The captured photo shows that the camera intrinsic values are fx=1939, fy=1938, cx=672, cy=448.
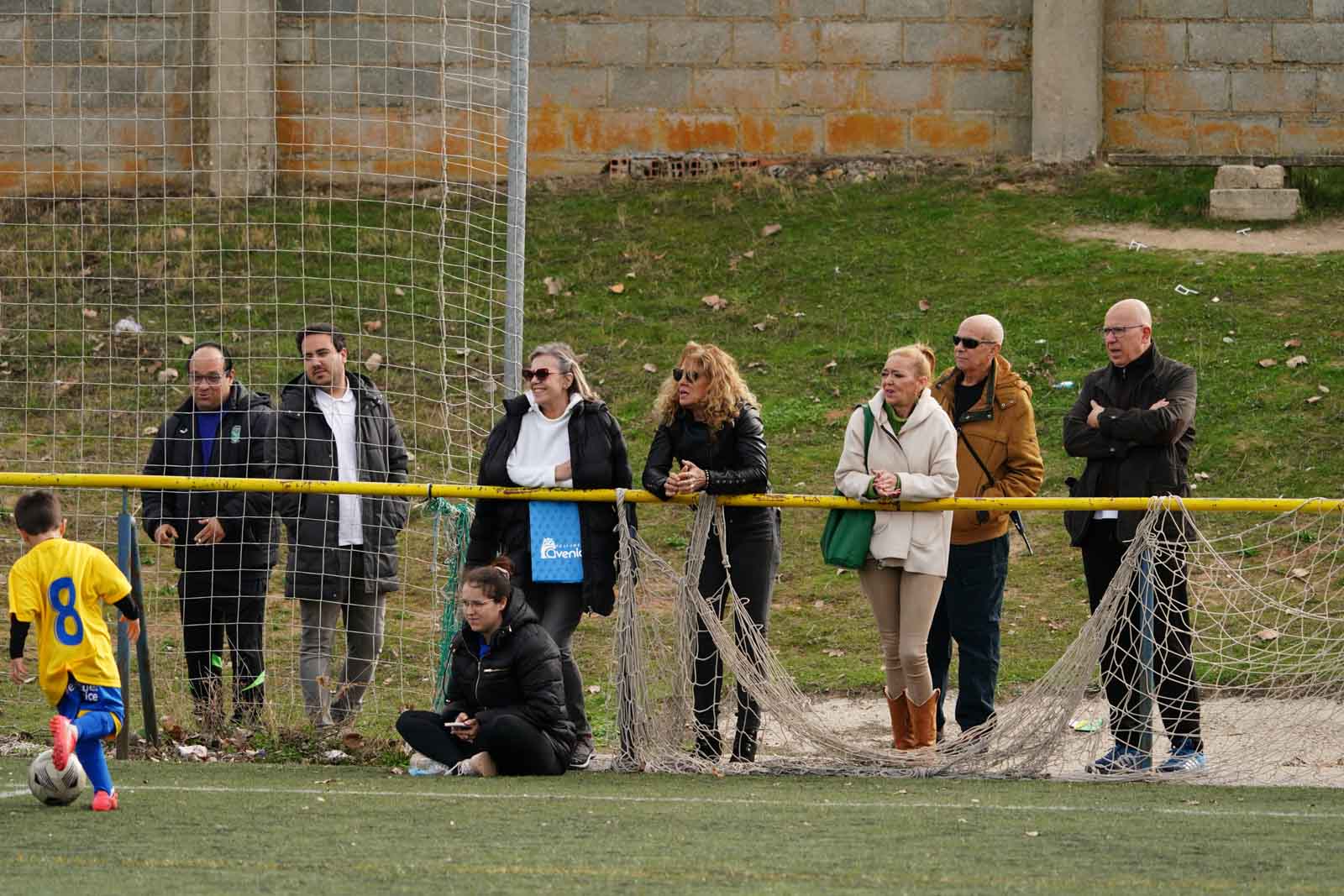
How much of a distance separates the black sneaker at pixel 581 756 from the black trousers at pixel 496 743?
0.59 ft

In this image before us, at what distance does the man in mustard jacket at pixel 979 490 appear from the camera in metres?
8.19

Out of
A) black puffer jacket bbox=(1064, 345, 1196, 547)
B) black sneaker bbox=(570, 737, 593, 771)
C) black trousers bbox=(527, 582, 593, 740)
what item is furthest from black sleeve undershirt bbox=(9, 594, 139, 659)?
black puffer jacket bbox=(1064, 345, 1196, 547)

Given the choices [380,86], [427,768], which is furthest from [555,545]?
[380,86]

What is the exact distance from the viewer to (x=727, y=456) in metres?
8.23

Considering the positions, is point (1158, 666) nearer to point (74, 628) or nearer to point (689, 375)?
point (689, 375)

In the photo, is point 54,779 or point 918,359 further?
point 918,359

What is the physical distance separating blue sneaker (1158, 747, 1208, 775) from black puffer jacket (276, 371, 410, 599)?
3.52 metres

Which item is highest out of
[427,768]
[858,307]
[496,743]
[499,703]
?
[858,307]

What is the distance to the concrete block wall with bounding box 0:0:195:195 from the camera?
14.8m

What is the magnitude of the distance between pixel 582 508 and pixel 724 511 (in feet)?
1.99

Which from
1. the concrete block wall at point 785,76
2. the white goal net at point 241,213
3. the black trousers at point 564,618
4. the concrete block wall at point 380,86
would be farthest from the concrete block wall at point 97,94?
the black trousers at point 564,618

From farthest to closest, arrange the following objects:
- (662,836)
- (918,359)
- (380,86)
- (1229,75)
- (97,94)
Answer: (1229,75) → (97,94) → (380,86) → (918,359) → (662,836)

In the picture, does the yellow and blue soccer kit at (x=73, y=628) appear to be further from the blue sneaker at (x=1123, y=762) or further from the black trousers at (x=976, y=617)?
the blue sneaker at (x=1123, y=762)

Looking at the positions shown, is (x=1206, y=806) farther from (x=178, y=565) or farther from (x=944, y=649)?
(x=178, y=565)
